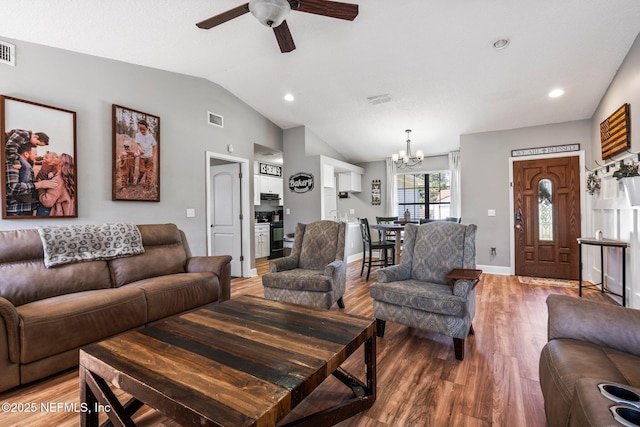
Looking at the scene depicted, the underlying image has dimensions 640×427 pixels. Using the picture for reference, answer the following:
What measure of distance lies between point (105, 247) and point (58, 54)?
6.58 feet

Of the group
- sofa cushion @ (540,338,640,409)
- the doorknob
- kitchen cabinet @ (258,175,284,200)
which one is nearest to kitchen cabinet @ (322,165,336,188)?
kitchen cabinet @ (258,175,284,200)

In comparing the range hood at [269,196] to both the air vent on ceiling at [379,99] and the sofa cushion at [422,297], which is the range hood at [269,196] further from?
the sofa cushion at [422,297]

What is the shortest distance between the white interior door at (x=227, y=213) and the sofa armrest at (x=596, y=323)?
448cm

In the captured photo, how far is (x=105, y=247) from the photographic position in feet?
9.41

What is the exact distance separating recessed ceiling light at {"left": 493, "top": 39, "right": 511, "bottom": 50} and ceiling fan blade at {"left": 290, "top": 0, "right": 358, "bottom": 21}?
6.31 ft

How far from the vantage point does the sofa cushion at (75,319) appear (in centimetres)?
190

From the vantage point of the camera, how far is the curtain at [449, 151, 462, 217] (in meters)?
6.32

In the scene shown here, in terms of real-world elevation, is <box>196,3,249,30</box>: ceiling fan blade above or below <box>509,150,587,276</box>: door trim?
above

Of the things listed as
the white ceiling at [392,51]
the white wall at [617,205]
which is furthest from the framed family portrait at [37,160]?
the white wall at [617,205]

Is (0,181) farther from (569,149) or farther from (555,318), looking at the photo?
(569,149)

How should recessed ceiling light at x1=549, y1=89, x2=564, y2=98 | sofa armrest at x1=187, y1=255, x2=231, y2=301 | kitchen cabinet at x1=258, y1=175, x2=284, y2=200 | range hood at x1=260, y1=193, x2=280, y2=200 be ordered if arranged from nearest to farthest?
sofa armrest at x1=187, y1=255, x2=231, y2=301 → recessed ceiling light at x1=549, y1=89, x2=564, y2=98 → kitchen cabinet at x1=258, y1=175, x2=284, y2=200 → range hood at x1=260, y1=193, x2=280, y2=200

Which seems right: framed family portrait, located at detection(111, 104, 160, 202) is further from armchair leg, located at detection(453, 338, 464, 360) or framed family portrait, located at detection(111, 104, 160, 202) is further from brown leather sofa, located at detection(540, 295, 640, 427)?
brown leather sofa, located at detection(540, 295, 640, 427)

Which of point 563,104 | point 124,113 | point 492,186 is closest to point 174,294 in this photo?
point 124,113

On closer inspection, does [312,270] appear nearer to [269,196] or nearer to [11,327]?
[11,327]
